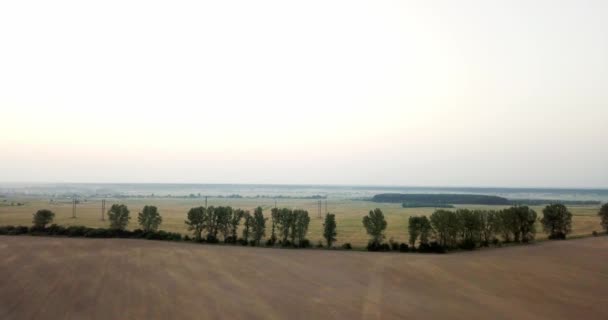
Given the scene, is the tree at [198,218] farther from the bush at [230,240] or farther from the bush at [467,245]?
the bush at [467,245]

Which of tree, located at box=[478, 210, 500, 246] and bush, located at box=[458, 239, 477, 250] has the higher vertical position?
tree, located at box=[478, 210, 500, 246]

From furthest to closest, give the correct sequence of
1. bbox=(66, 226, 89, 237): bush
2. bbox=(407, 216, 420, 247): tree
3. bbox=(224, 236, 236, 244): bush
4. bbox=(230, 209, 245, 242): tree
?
1. bbox=(230, 209, 245, 242): tree
2. bbox=(66, 226, 89, 237): bush
3. bbox=(224, 236, 236, 244): bush
4. bbox=(407, 216, 420, 247): tree

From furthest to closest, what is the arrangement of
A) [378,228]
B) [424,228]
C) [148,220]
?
[148,220]
[378,228]
[424,228]

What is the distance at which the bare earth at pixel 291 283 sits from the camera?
75.9 ft

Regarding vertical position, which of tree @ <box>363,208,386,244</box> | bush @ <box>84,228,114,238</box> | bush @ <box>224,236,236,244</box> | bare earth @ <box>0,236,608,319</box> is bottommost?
bare earth @ <box>0,236,608,319</box>

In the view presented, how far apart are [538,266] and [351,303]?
22.1m

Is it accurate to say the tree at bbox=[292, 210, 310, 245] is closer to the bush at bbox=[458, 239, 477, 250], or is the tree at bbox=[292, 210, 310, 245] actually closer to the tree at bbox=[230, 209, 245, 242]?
the tree at bbox=[230, 209, 245, 242]

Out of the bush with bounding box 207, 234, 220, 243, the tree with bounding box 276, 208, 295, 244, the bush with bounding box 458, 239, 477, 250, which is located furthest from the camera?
the tree with bounding box 276, 208, 295, 244

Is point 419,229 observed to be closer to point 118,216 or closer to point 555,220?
point 555,220

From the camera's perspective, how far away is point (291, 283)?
29.5 meters

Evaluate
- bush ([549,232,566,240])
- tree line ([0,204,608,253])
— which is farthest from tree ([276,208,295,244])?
bush ([549,232,566,240])

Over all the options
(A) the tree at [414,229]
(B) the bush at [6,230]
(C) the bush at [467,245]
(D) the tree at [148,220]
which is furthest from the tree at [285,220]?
(B) the bush at [6,230]

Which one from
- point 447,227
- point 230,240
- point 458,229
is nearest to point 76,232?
point 230,240

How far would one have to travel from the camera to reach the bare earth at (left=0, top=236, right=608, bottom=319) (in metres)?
23.1
